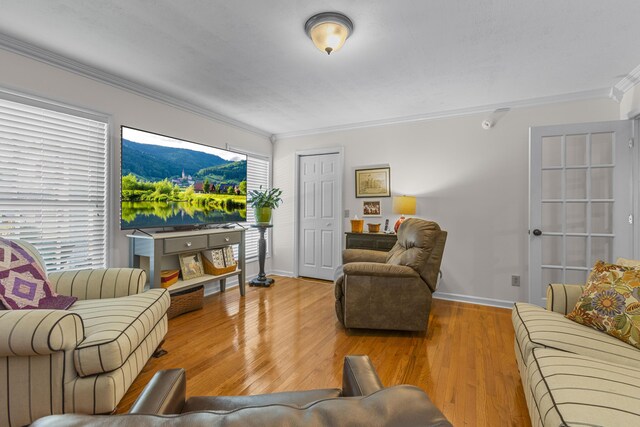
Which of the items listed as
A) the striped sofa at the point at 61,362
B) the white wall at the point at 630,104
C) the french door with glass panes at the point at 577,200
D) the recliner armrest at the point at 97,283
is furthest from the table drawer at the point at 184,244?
the white wall at the point at 630,104

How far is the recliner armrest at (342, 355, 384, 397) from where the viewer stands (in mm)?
770

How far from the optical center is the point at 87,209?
2699 millimetres

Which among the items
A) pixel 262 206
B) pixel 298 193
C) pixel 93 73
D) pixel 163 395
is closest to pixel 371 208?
Result: pixel 298 193

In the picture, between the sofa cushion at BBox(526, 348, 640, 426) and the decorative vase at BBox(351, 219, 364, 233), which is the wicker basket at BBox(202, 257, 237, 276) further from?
the sofa cushion at BBox(526, 348, 640, 426)

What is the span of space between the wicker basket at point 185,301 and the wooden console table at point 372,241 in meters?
1.97

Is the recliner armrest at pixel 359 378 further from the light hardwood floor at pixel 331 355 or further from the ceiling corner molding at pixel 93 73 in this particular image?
the ceiling corner molding at pixel 93 73

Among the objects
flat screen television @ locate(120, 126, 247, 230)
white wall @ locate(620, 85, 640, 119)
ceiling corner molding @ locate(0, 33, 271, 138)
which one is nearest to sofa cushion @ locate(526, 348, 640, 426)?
white wall @ locate(620, 85, 640, 119)

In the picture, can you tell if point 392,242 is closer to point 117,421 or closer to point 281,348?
point 281,348

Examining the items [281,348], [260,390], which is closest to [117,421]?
[260,390]

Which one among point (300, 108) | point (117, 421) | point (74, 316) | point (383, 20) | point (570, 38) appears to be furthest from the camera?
point (300, 108)

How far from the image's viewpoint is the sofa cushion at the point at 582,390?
0.95 m

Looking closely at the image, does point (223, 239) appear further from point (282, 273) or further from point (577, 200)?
point (577, 200)

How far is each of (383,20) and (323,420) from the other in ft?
7.42

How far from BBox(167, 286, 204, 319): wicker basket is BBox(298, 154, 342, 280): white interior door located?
1.94m
